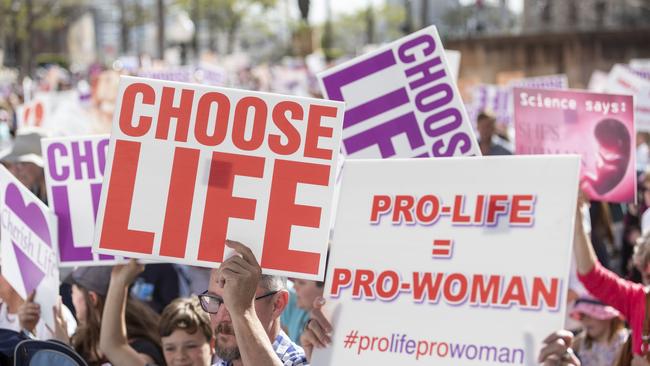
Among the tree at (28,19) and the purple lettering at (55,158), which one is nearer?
the purple lettering at (55,158)

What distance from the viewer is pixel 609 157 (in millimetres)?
6016

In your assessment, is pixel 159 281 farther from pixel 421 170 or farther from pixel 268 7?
pixel 268 7

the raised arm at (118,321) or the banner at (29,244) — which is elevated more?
the banner at (29,244)

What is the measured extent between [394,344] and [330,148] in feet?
2.47

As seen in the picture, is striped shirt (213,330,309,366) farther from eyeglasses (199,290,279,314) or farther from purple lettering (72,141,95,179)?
purple lettering (72,141,95,179)

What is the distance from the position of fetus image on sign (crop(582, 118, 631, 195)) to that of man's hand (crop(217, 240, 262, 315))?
271 centimetres

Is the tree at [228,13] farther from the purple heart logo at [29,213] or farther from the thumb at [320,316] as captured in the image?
the thumb at [320,316]

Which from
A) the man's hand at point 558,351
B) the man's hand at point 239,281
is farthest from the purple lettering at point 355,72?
the man's hand at point 558,351

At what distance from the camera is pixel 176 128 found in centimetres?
389

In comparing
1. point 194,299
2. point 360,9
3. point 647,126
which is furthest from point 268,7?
point 194,299

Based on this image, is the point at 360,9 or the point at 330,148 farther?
the point at 360,9

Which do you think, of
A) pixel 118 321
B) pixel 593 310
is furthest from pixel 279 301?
pixel 593 310

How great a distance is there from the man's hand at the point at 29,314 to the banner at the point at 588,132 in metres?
2.45

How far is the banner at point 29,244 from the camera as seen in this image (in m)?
4.98
